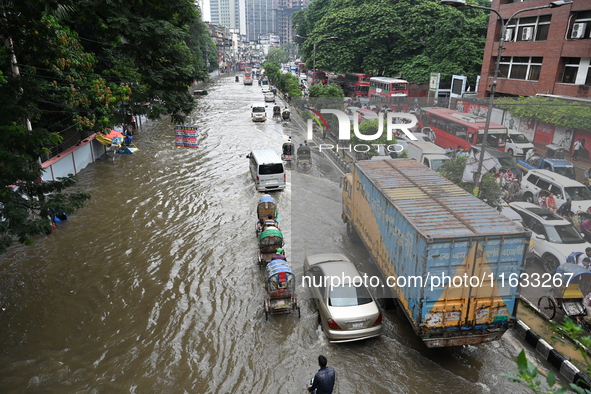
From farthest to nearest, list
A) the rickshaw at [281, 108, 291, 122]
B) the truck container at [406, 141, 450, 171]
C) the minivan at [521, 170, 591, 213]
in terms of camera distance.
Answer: the rickshaw at [281, 108, 291, 122] < the truck container at [406, 141, 450, 171] < the minivan at [521, 170, 591, 213]

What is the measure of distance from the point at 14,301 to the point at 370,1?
50.3m

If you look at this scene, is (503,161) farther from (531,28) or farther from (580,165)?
(531,28)

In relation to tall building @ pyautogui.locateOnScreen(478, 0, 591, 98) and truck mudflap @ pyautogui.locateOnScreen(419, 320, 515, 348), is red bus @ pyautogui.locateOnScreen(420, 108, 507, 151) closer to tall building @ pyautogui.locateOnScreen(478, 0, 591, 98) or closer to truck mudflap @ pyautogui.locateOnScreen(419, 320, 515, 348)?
tall building @ pyautogui.locateOnScreen(478, 0, 591, 98)

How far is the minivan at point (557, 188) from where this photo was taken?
15.1 metres

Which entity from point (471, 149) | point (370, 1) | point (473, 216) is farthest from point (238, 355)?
point (370, 1)

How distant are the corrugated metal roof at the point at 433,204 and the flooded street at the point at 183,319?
116 inches

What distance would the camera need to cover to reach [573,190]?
610 inches

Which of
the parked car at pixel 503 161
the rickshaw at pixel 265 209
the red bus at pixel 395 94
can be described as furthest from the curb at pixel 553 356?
the red bus at pixel 395 94

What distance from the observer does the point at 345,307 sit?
8938 millimetres

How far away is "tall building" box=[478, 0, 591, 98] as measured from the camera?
24.0 m

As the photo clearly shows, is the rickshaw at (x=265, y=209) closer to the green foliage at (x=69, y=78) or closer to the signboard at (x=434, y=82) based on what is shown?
the green foliage at (x=69, y=78)

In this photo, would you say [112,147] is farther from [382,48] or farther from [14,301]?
[382,48]

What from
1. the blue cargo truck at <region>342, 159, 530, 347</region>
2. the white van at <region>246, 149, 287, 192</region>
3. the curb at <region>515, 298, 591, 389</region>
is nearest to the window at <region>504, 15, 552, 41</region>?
the white van at <region>246, 149, 287, 192</region>

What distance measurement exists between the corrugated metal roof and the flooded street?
2.94 meters
